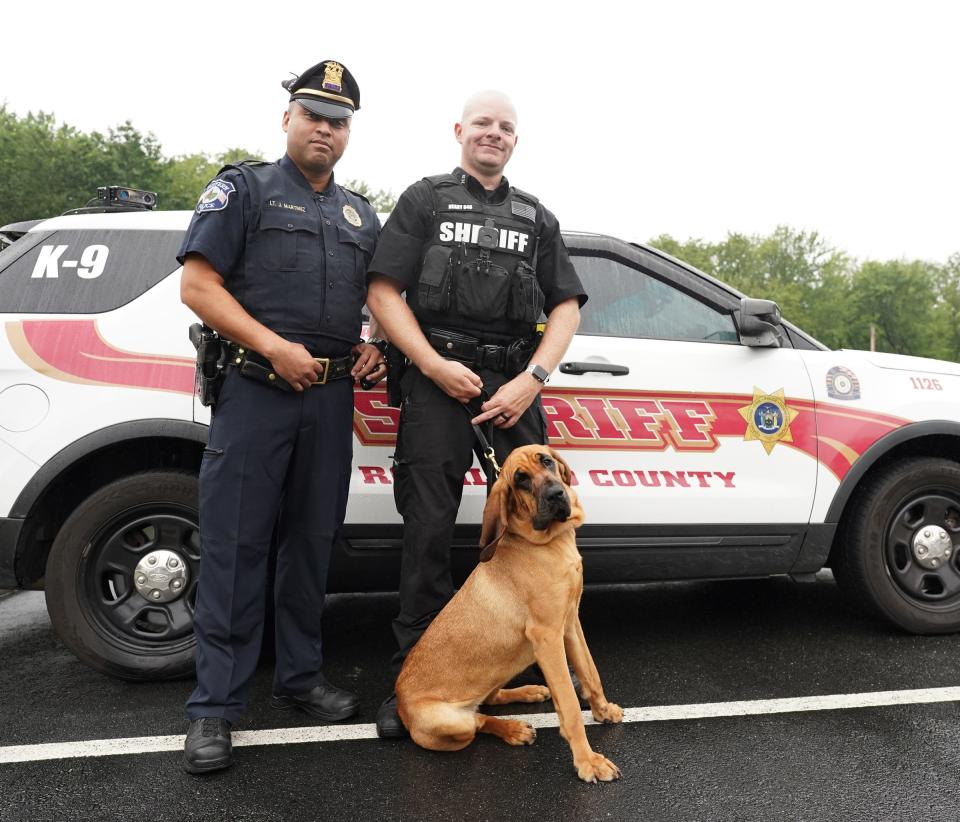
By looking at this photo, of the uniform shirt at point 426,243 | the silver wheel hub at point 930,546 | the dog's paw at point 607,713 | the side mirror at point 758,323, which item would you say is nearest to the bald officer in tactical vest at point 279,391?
the uniform shirt at point 426,243

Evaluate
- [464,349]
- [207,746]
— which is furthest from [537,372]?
[207,746]

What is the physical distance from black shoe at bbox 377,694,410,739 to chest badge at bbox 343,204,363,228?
1.72 meters

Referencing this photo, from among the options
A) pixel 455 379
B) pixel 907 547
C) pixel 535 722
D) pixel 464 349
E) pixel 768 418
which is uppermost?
pixel 464 349

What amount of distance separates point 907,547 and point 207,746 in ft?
10.0

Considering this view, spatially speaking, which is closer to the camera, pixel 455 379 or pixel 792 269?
pixel 455 379

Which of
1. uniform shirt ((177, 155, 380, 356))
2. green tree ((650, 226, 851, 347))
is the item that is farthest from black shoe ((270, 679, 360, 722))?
green tree ((650, 226, 851, 347))

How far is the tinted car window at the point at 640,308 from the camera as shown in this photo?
3553 mm

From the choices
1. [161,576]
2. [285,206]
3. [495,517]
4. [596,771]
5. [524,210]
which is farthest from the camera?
[161,576]

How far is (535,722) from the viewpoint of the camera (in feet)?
9.62

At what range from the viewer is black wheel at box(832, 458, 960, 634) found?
3.62 meters

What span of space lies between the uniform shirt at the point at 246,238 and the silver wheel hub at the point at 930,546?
106 inches

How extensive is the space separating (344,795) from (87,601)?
1.42 meters

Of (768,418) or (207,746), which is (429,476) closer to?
(207,746)

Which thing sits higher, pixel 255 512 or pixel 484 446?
pixel 484 446
